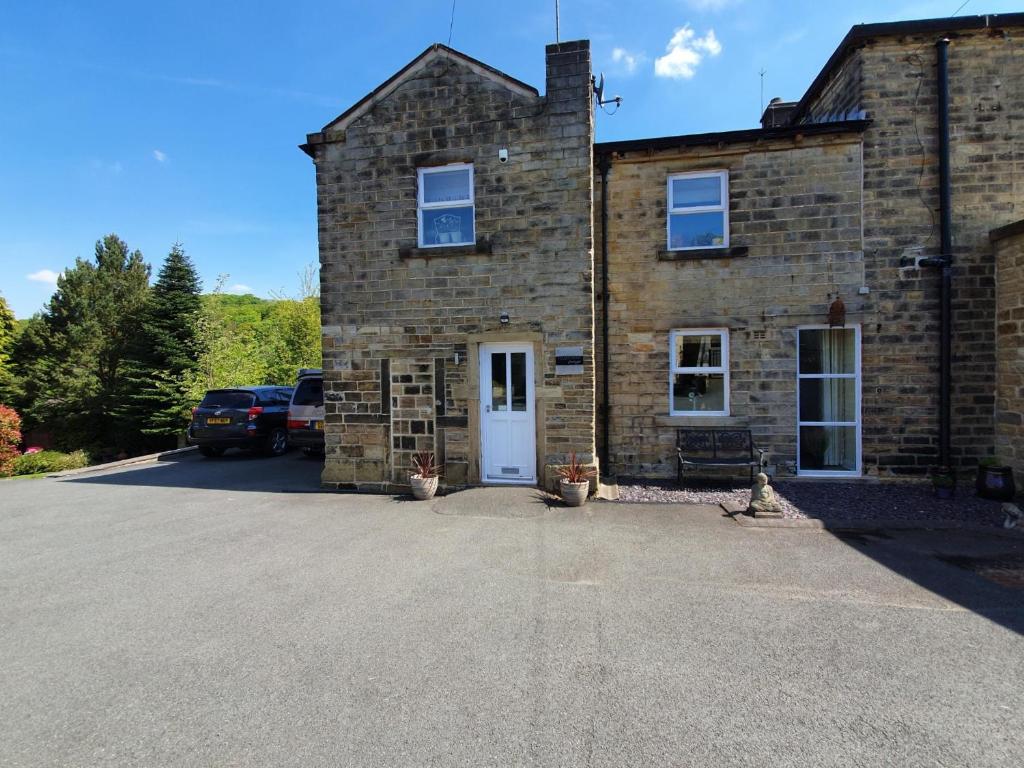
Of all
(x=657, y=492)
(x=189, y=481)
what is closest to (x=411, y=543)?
(x=657, y=492)

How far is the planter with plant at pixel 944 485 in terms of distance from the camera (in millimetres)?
7332

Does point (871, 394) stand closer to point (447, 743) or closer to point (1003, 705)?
point (1003, 705)

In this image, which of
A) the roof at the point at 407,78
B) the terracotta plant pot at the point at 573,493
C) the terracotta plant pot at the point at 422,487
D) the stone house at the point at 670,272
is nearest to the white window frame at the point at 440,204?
the stone house at the point at 670,272

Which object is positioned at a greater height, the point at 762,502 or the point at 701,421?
the point at 701,421

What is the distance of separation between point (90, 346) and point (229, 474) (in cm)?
2424

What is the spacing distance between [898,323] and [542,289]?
586 cm

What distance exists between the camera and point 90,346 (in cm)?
2766

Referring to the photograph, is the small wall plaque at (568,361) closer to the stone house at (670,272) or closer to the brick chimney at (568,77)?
the stone house at (670,272)

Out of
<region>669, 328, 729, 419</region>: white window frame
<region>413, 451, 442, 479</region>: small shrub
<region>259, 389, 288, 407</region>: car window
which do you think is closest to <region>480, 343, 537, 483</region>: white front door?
<region>413, 451, 442, 479</region>: small shrub

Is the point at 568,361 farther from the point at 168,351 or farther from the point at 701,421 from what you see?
the point at 168,351

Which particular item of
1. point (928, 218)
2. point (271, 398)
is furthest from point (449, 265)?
point (271, 398)

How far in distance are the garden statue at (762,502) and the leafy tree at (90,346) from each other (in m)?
28.3

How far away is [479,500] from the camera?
7.46 m

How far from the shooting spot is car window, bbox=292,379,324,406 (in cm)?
1194
